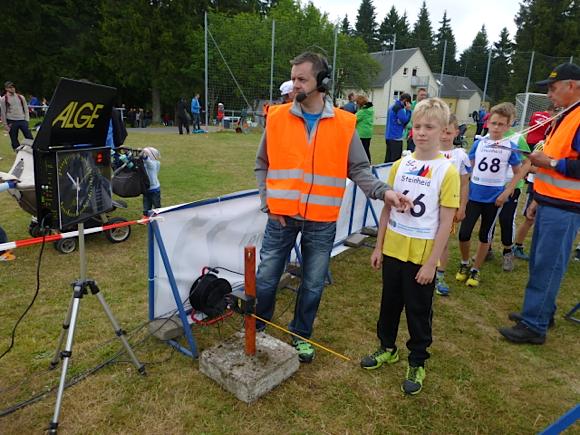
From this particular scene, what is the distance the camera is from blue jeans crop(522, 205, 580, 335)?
10.2 feet

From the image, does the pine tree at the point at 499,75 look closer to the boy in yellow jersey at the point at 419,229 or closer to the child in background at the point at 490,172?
the child in background at the point at 490,172

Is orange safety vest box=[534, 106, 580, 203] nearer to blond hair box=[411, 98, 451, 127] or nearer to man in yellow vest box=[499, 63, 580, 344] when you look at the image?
man in yellow vest box=[499, 63, 580, 344]

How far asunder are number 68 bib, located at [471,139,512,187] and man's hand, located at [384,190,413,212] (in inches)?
86.3

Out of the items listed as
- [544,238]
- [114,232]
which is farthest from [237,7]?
[544,238]

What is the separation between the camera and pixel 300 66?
256 cm

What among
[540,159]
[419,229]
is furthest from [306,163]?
[540,159]

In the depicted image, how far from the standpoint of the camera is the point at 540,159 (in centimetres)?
300

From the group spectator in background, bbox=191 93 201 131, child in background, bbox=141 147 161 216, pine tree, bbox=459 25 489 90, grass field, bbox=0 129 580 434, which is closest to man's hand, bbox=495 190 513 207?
grass field, bbox=0 129 580 434

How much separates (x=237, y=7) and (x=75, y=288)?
39423mm

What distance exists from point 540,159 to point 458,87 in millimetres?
38071

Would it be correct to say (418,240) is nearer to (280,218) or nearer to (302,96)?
(280,218)

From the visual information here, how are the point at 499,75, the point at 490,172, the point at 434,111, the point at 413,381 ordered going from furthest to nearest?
the point at 499,75 → the point at 490,172 → the point at 413,381 → the point at 434,111

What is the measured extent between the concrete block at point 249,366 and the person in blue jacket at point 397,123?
7697 mm

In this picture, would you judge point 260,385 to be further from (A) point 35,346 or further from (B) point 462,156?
(B) point 462,156
